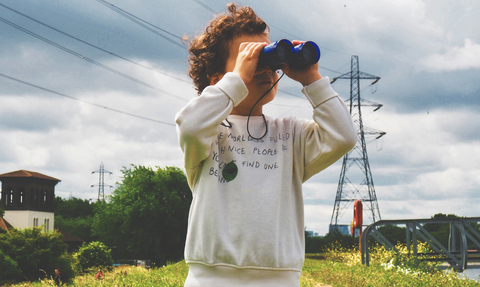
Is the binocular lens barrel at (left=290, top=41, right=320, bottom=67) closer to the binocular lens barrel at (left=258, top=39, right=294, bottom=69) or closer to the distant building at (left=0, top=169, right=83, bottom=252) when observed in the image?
the binocular lens barrel at (left=258, top=39, right=294, bottom=69)

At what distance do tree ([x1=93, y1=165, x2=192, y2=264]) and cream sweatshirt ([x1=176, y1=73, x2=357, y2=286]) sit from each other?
2637cm

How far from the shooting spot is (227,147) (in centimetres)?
160

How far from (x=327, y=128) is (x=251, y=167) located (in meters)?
0.33

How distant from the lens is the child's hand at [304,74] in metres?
1.63

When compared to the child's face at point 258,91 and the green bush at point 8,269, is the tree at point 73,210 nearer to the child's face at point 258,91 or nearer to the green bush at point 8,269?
the green bush at point 8,269

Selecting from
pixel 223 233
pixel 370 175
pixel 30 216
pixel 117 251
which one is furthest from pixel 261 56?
pixel 30 216

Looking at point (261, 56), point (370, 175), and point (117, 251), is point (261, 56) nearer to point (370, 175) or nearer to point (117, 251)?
point (370, 175)

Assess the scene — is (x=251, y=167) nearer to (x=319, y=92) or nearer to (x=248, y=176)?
(x=248, y=176)

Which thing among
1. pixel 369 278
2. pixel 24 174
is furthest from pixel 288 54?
pixel 24 174

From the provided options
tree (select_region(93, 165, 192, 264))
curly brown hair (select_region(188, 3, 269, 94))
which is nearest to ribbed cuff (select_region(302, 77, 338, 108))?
curly brown hair (select_region(188, 3, 269, 94))

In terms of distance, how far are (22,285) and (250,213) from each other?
392 inches

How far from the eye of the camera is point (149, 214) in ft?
90.7

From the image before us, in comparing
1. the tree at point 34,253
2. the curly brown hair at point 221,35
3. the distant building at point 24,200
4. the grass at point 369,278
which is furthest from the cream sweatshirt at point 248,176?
the distant building at point 24,200

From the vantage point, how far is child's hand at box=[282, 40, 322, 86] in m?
1.63
